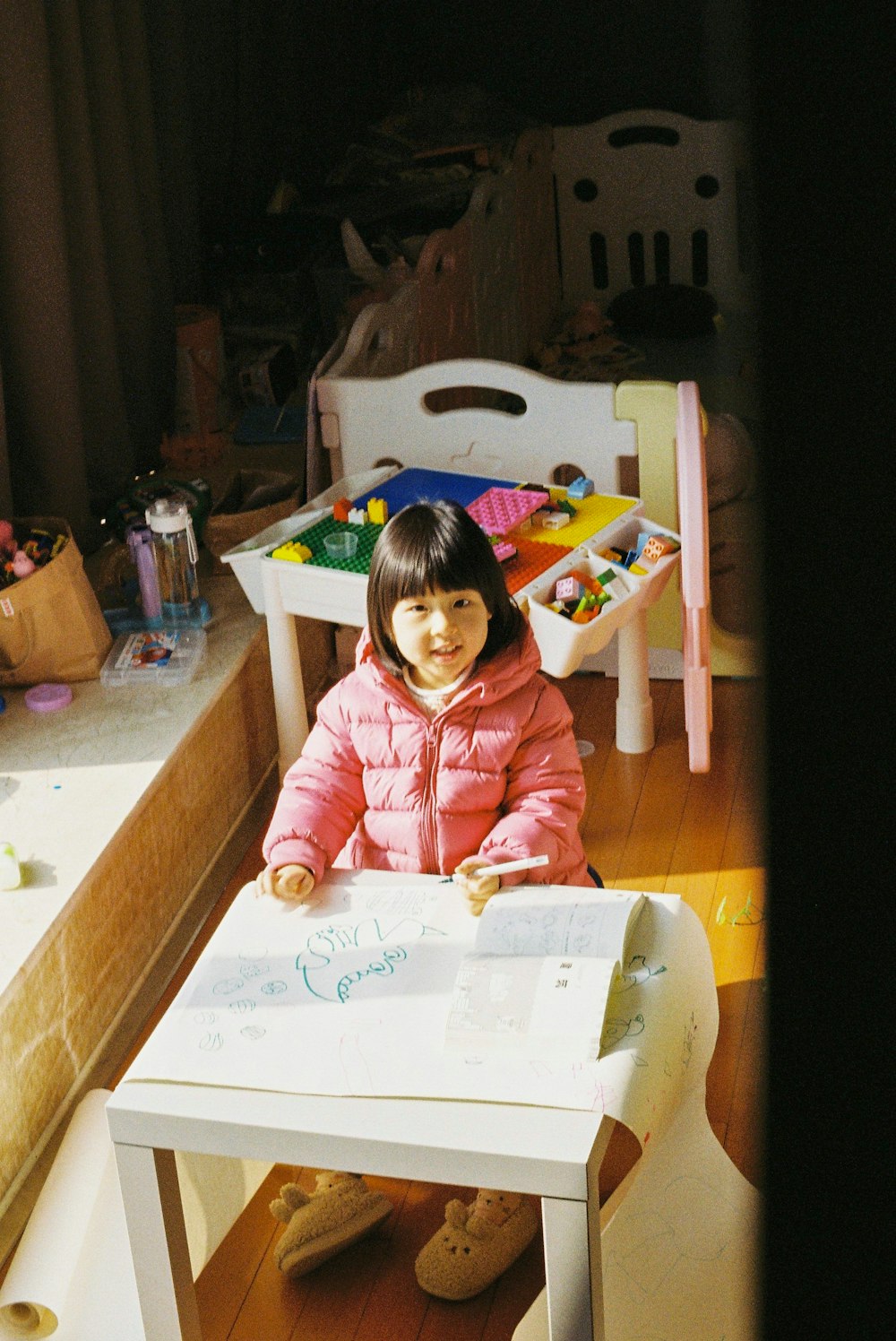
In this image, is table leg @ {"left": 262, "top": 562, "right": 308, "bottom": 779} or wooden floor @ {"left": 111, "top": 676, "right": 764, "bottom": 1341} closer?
wooden floor @ {"left": 111, "top": 676, "right": 764, "bottom": 1341}

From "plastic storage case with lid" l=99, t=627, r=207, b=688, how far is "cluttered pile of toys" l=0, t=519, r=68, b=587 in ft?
0.65

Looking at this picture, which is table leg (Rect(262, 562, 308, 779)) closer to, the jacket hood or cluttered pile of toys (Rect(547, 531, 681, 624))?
cluttered pile of toys (Rect(547, 531, 681, 624))

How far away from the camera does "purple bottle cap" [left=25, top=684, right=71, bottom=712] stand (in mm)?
2082

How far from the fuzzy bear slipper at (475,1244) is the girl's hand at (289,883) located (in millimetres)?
371

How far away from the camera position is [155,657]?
2197 mm

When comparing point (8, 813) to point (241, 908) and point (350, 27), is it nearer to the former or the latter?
point (241, 908)

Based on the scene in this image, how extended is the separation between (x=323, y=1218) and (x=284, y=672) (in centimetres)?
93

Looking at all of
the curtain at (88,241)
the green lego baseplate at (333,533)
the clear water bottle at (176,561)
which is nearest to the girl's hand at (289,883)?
the green lego baseplate at (333,533)

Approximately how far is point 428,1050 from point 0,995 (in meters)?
0.59

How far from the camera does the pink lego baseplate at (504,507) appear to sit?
2123 millimetres

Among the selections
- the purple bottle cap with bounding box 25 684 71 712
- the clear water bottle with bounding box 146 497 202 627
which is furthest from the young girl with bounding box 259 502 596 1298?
the clear water bottle with bounding box 146 497 202 627

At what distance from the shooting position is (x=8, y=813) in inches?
72.7

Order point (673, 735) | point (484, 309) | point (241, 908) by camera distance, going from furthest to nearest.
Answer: point (484, 309) → point (673, 735) → point (241, 908)

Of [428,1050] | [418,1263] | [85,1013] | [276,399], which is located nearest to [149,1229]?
[428,1050]
